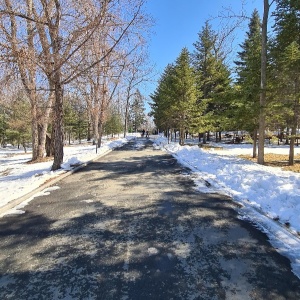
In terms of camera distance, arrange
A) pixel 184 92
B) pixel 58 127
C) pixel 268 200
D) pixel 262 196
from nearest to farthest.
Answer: pixel 268 200
pixel 262 196
pixel 58 127
pixel 184 92

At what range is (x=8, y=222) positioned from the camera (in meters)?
5.17

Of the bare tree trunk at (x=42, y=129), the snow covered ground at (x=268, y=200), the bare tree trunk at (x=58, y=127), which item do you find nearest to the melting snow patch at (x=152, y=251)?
the snow covered ground at (x=268, y=200)

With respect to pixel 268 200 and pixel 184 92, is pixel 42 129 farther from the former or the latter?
pixel 268 200

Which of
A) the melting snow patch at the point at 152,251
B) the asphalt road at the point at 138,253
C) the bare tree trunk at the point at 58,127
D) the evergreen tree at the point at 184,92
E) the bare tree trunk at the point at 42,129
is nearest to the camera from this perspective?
the asphalt road at the point at 138,253

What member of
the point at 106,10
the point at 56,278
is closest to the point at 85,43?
the point at 106,10

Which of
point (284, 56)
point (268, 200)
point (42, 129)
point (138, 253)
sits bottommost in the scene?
point (138, 253)

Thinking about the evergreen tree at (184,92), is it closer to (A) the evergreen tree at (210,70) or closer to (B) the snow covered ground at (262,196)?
(A) the evergreen tree at (210,70)

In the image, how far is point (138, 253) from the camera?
3.75m

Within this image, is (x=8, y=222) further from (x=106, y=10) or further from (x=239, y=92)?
(x=239, y=92)

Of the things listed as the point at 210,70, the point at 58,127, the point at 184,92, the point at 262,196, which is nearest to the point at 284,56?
the point at 262,196

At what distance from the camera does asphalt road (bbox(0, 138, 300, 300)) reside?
2934 millimetres

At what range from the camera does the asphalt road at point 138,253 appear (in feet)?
9.62

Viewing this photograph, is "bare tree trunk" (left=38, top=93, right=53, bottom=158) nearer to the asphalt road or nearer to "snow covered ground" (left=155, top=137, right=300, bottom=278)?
"snow covered ground" (left=155, top=137, right=300, bottom=278)

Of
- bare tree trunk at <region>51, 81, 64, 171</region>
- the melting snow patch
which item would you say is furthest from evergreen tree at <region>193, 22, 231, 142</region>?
the melting snow patch
